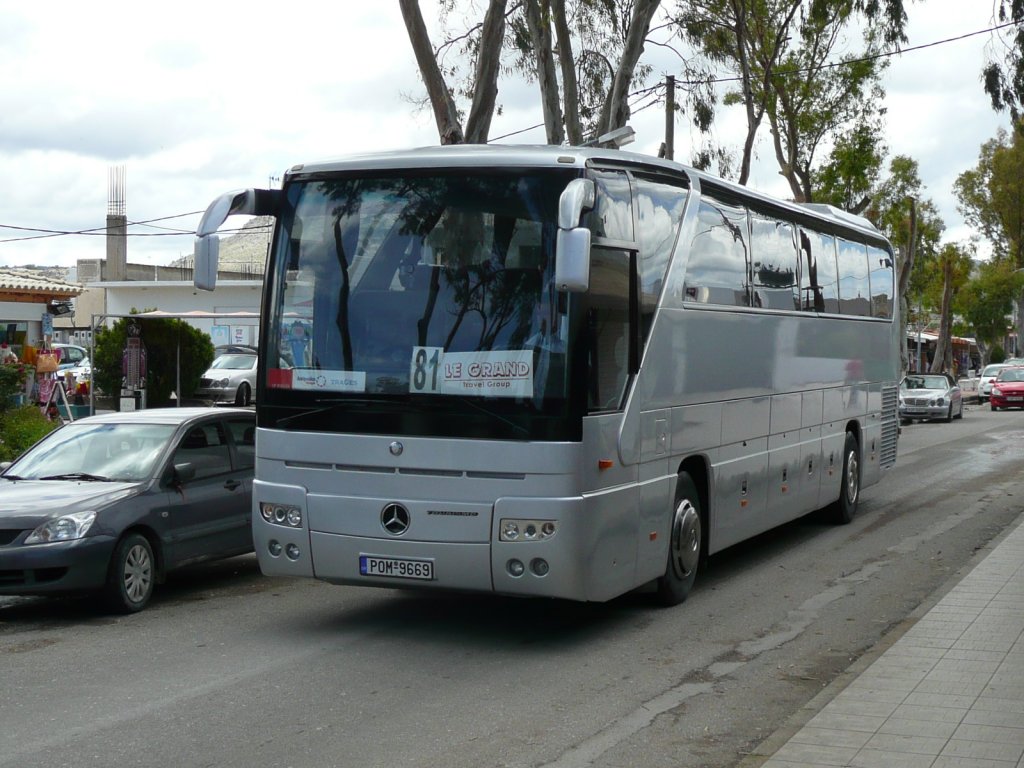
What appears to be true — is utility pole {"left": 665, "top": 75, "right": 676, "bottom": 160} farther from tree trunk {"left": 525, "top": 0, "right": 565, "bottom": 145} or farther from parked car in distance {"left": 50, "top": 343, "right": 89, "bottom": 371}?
parked car in distance {"left": 50, "top": 343, "right": 89, "bottom": 371}

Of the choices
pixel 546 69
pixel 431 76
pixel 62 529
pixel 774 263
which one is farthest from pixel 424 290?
pixel 546 69

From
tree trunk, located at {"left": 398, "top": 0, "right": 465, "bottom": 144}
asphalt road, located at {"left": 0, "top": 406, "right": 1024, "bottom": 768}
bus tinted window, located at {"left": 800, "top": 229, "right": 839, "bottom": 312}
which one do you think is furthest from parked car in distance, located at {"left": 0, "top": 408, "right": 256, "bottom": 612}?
tree trunk, located at {"left": 398, "top": 0, "right": 465, "bottom": 144}

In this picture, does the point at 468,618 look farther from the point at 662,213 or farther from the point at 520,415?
the point at 662,213

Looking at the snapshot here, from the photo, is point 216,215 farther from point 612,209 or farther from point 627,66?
point 627,66

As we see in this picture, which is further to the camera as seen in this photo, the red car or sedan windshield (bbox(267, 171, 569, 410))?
the red car

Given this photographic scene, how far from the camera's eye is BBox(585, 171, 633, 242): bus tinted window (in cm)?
849

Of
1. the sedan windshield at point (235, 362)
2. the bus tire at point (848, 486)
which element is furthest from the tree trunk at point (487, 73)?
the sedan windshield at point (235, 362)

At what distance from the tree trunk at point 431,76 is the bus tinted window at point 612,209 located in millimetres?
10298

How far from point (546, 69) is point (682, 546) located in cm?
1339

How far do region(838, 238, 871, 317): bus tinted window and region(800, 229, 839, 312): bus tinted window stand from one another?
31cm

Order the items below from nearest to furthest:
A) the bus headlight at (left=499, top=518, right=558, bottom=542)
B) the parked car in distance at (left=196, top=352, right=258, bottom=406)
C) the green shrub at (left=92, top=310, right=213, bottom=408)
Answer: the bus headlight at (left=499, top=518, right=558, bottom=542) < the green shrub at (left=92, top=310, right=213, bottom=408) < the parked car in distance at (left=196, top=352, right=258, bottom=406)

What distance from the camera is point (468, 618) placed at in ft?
31.4

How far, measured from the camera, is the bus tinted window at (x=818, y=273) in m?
13.4

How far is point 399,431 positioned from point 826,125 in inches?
1225
